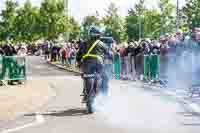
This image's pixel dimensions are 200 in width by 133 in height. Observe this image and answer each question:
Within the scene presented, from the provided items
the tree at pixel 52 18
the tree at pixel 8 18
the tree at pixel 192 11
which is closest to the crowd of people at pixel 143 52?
the tree at pixel 192 11

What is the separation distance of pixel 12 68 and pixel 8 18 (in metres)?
81.0

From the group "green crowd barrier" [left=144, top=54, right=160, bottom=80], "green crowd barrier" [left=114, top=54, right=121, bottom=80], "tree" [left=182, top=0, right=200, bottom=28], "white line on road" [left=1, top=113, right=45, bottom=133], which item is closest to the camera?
"white line on road" [left=1, top=113, right=45, bottom=133]

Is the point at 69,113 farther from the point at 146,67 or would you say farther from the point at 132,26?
the point at 132,26

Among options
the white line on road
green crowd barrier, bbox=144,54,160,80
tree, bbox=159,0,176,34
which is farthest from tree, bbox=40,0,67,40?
the white line on road

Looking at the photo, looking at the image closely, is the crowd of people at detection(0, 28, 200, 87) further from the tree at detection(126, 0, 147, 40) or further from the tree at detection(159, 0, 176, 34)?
the tree at detection(126, 0, 147, 40)

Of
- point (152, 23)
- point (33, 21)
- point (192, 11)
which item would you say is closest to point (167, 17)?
point (152, 23)

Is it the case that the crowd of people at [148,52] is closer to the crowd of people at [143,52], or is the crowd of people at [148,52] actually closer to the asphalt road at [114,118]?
the crowd of people at [143,52]

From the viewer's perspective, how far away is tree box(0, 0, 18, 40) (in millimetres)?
105625

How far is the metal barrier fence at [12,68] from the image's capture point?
26547mm

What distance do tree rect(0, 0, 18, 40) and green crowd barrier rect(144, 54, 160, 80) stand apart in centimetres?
8162

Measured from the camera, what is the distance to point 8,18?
106750mm

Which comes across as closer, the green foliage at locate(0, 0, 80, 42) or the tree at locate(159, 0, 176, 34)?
the tree at locate(159, 0, 176, 34)

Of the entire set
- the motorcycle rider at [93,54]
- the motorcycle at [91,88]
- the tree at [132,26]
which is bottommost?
the motorcycle at [91,88]

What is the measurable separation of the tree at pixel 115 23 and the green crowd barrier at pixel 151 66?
6402 cm
